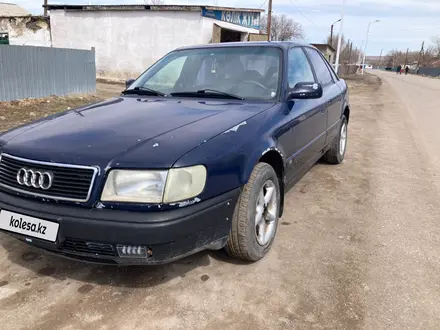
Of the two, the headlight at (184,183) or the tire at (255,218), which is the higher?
the headlight at (184,183)

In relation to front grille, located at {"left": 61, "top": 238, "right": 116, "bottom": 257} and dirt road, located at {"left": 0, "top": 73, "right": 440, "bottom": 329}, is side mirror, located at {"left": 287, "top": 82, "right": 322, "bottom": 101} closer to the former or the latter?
dirt road, located at {"left": 0, "top": 73, "right": 440, "bottom": 329}

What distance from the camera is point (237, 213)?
8.08 ft

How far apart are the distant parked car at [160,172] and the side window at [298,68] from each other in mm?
142

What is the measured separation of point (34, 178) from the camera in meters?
2.16

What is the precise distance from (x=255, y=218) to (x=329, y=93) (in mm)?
2513

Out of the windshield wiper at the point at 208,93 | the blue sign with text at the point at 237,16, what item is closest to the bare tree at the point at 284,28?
the blue sign with text at the point at 237,16

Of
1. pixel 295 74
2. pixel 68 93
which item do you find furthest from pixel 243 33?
pixel 295 74

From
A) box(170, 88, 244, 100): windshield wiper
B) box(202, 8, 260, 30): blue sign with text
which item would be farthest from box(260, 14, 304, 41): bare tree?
box(170, 88, 244, 100): windshield wiper

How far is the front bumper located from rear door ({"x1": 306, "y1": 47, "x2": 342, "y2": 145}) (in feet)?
8.68

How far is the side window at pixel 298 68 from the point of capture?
11.2 feet

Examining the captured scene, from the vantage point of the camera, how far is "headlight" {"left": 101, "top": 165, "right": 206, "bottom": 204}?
201 cm

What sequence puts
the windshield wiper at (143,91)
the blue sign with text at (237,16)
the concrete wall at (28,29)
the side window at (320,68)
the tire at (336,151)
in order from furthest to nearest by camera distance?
the concrete wall at (28,29), the blue sign with text at (237,16), the tire at (336,151), the side window at (320,68), the windshield wiper at (143,91)

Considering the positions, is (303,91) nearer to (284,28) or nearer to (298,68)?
(298,68)

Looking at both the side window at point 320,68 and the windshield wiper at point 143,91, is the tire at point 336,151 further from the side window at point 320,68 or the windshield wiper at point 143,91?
the windshield wiper at point 143,91
